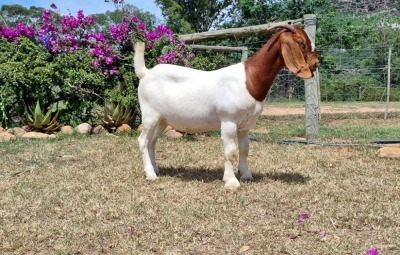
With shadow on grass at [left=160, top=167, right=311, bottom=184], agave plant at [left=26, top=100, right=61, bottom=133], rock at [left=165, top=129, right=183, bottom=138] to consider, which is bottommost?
rock at [left=165, top=129, right=183, bottom=138]

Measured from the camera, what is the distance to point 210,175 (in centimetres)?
574

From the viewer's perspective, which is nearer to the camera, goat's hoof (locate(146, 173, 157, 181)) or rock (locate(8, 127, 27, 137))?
goat's hoof (locate(146, 173, 157, 181))

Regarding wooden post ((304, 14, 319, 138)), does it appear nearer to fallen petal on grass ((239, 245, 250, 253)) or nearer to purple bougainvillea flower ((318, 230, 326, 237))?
purple bougainvillea flower ((318, 230, 326, 237))

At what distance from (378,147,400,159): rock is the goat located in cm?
230

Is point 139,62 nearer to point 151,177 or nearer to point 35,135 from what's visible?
point 151,177

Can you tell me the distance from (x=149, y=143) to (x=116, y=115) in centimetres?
362

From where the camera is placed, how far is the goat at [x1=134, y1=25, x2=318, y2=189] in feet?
15.9

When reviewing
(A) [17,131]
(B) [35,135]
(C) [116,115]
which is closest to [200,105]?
(C) [116,115]

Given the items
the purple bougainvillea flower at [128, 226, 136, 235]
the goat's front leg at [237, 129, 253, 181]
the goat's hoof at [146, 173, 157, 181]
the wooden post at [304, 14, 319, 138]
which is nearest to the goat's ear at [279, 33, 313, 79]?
the goat's front leg at [237, 129, 253, 181]

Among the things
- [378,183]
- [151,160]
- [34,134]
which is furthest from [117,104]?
[378,183]

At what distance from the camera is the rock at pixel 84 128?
356 inches

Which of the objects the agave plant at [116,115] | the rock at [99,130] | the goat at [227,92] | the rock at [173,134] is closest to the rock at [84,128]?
the rock at [99,130]

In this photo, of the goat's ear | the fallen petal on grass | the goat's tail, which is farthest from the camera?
the goat's tail

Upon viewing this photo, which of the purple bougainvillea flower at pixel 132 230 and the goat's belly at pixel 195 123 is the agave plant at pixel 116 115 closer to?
the goat's belly at pixel 195 123
